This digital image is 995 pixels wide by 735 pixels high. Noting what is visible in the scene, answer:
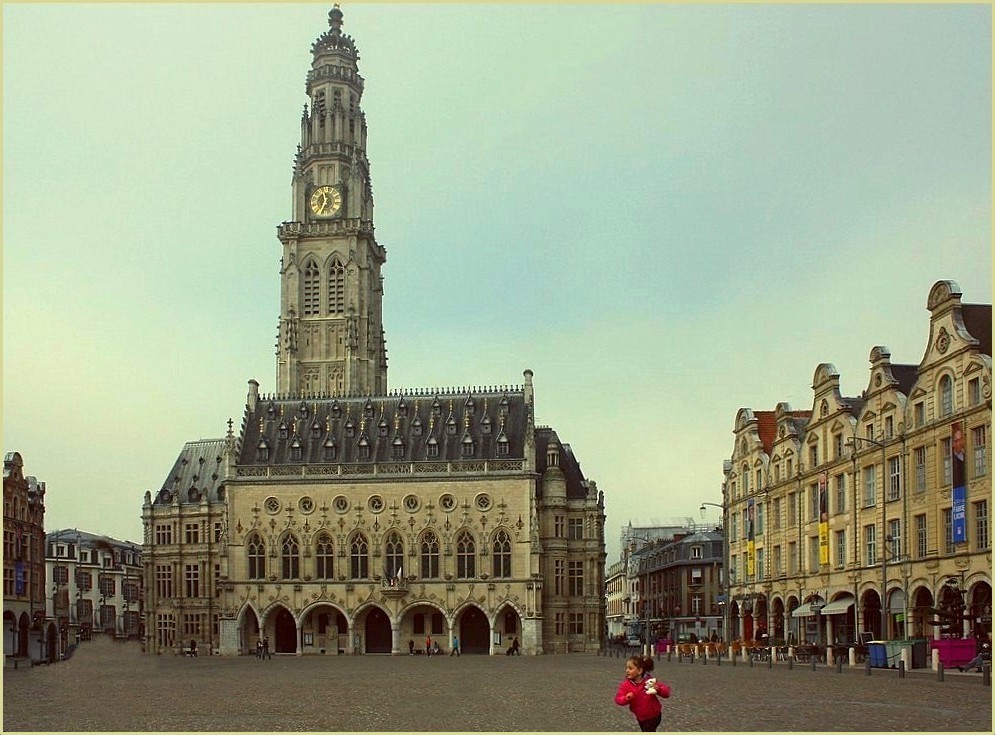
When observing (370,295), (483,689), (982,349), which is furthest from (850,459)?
(370,295)

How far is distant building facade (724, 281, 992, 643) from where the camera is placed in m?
53.4

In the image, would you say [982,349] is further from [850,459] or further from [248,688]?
[248,688]

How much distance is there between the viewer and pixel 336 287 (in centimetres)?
11769

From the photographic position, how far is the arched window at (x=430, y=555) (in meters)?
Result: 93.8

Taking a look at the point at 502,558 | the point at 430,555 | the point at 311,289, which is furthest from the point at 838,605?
the point at 311,289

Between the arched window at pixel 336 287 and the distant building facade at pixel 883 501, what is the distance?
1743 inches

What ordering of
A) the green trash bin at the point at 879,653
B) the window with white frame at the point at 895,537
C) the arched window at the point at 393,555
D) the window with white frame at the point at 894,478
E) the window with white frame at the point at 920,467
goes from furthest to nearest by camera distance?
the arched window at the point at 393,555, the window with white frame at the point at 894,478, the window with white frame at the point at 895,537, the window with white frame at the point at 920,467, the green trash bin at the point at 879,653

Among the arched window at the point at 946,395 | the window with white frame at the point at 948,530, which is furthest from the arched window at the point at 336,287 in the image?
the window with white frame at the point at 948,530

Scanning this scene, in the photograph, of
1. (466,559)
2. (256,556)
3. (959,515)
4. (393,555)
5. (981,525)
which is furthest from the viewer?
(256,556)

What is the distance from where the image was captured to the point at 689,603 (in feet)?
423

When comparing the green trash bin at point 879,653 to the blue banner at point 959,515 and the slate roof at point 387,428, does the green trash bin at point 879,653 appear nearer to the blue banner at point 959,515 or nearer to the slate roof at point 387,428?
the blue banner at point 959,515

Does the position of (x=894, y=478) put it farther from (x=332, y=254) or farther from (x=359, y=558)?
(x=332, y=254)

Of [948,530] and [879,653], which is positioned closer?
[879,653]

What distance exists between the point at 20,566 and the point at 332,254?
50.9m
